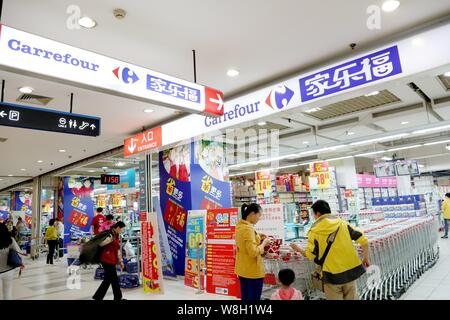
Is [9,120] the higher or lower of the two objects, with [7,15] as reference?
lower

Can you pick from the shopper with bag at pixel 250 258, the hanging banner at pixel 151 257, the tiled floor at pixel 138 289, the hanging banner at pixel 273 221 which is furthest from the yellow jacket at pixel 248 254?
the hanging banner at pixel 151 257

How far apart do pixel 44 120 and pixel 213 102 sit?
2.24 m

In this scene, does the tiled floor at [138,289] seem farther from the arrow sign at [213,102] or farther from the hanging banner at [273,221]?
the arrow sign at [213,102]

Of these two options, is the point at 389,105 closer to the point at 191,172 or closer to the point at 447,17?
the point at 447,17

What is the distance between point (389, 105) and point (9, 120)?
7025 millimetres

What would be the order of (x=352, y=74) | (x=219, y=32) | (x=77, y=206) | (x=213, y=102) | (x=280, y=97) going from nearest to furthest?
(x=219, y=32), (x=213, y=102), (x=352, y=74), (x=280, y=97), (x=77, y=206)

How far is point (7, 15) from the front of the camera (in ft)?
11.2

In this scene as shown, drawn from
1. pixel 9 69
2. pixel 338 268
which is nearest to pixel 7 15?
pixel 9 69

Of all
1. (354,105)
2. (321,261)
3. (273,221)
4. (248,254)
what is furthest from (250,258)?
(354,105)

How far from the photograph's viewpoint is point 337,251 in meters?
3.15

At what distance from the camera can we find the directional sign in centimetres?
405

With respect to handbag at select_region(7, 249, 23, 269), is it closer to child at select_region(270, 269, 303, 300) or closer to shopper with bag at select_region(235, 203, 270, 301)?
shopper with bag at select_region(235, 203, 270, 301)

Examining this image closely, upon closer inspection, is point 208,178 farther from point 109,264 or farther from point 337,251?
point 337,251

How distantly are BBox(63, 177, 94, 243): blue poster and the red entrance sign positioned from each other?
338 inches
